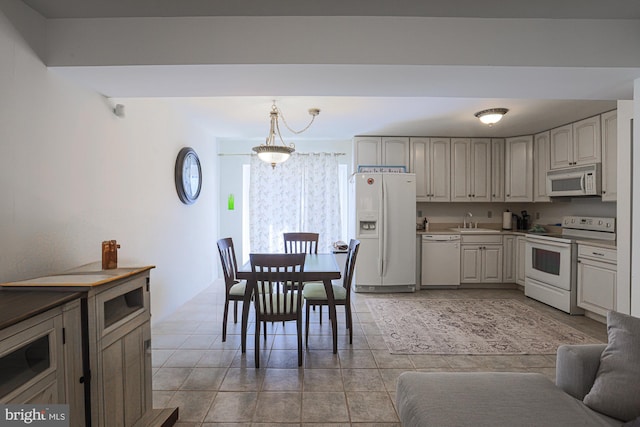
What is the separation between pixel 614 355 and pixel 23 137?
3054 mm

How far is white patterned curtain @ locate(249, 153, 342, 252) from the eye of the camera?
207 inches

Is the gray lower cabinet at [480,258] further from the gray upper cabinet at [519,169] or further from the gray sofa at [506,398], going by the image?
the gray sofa at [506,398]

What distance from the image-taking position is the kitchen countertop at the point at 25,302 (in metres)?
1.01

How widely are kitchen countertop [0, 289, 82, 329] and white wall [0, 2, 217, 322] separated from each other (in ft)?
1.25

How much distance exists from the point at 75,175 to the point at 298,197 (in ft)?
11.6

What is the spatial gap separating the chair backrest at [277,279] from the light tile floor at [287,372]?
0.45 m

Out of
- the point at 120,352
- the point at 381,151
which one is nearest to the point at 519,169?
the point at 381,151

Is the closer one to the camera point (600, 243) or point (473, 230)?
point (600, 243)

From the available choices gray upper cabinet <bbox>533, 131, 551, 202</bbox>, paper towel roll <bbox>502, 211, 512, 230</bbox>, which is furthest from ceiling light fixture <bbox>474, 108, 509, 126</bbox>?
paper towel roll <bbox>502, 211, 512, 230</bbox>

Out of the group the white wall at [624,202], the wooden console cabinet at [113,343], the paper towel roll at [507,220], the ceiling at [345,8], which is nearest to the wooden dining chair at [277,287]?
the wooden console cabinet at [113,343]

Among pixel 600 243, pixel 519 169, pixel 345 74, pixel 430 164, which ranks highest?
pixel 345 74

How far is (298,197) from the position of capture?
5.30 meters

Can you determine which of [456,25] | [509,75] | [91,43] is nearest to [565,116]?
[509,75]

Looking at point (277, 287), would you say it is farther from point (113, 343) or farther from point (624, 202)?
point (624, 202)
